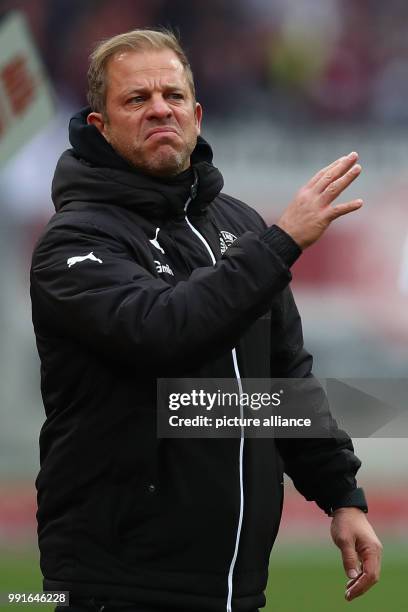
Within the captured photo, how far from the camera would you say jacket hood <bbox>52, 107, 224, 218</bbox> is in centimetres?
253

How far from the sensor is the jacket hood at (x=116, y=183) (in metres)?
2.53

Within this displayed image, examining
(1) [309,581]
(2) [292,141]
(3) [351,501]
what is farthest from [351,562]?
(2) [292,141]

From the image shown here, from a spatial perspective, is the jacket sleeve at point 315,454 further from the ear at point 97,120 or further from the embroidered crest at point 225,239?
the ear at point 97,120

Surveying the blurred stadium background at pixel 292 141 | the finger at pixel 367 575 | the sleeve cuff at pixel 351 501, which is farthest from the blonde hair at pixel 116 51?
the blurred stadium background at pixel 292 141

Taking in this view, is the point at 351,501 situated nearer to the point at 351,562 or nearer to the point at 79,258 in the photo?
the point at 351,562

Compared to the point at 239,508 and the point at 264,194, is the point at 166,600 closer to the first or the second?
the point at 239,508

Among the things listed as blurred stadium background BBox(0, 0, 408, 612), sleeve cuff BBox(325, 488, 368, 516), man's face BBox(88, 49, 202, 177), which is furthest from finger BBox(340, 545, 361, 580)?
blurred stadium background BBox(0, 0, 408, 612)

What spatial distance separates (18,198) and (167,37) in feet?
16.8

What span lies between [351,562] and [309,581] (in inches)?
136

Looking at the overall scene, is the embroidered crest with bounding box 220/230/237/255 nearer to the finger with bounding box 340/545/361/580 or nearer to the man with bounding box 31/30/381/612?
the man with bounding box 31/30/381/612

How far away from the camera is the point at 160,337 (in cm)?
227

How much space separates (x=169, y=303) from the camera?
2.28 metres

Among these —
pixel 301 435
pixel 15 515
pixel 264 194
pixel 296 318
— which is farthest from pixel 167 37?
pixel 264 194

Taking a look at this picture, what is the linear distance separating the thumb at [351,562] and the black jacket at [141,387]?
18 centimetres
